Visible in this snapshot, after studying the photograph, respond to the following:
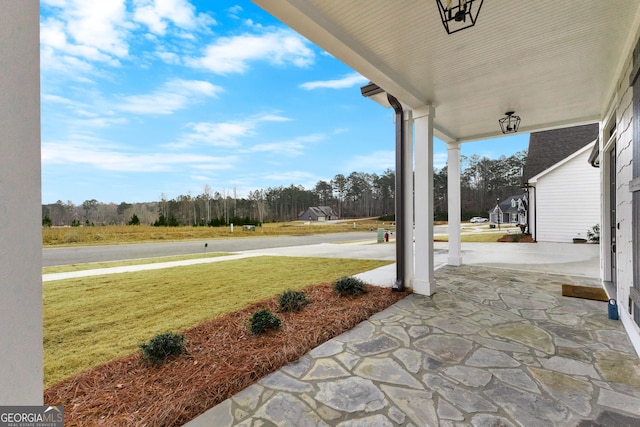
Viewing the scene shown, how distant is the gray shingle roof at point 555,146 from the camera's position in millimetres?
13234

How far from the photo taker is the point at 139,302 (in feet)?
14.4

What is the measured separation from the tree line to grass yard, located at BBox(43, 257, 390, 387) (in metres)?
16.7

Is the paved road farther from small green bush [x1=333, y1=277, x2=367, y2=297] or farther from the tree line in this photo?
small green bush [x1=333, y1=277, x2=367, y2=297]

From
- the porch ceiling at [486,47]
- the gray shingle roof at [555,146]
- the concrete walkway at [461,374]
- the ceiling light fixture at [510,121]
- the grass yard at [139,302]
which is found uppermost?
the gray shingle roof at [555,146]

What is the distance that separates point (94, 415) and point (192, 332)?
1276 mm

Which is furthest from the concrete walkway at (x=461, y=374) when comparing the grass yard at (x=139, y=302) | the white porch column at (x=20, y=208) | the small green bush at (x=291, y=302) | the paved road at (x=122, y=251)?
the paved road at (x=122, y=251)

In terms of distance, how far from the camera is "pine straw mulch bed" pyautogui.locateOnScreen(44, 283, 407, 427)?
1.81m

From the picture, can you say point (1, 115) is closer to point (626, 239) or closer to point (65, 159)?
point (626, 239)

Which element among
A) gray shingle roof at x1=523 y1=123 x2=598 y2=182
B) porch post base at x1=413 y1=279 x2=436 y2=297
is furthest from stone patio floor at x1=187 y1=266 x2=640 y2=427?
gray shingle roof at x1=523 y1=123 x2=598 y2=182

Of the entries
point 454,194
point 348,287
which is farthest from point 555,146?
point 348,287

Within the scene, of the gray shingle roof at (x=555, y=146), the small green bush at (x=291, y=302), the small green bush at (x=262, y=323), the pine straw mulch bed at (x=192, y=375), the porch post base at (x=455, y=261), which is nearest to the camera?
the pine straw mulch bed at (x=192, y=375)

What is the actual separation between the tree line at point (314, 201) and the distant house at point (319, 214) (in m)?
0.69

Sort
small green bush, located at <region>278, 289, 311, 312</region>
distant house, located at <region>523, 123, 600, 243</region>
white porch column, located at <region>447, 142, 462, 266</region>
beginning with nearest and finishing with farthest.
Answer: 1. small green bush, located at <region>278, 289, 311, 312</region>
2. white porch column, located at <region>447, 142, 462, 266</region>
3. distant house, located at <region>523, 123, 600, 243</region>

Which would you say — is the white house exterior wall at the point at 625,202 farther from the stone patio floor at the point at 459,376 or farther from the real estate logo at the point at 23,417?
the real estate logo at the point at 23,417
